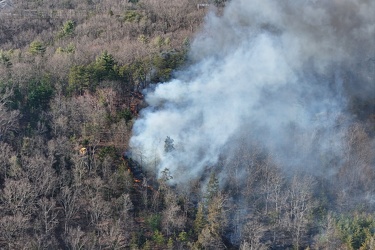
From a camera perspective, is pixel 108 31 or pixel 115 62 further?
pixel 108 31

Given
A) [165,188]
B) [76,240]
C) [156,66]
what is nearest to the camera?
[76,240]

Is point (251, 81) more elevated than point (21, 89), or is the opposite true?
point (251, 81)

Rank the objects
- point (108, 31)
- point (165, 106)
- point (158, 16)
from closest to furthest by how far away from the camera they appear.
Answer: point (165, 106) → point (108, 31) → point (158, 16)

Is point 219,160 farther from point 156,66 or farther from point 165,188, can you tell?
point 156,66

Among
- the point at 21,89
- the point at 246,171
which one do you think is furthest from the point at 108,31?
the point at 246,171

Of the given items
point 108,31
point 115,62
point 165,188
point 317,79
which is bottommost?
point 165,188

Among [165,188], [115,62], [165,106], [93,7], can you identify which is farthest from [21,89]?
[93,7]

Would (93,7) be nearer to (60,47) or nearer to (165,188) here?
(60,47)
